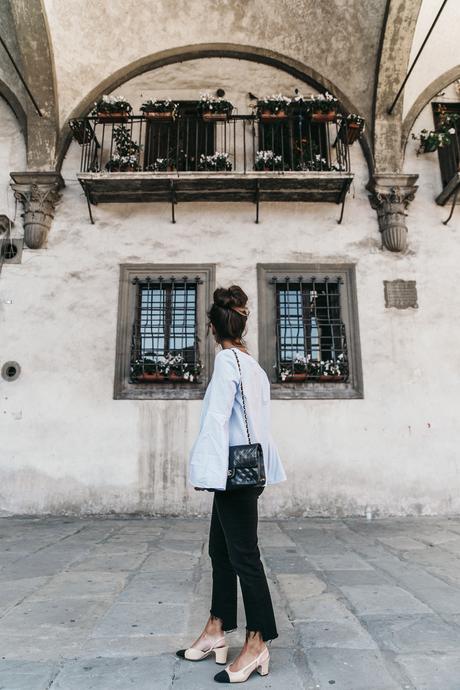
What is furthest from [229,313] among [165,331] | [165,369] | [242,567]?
[165,331]

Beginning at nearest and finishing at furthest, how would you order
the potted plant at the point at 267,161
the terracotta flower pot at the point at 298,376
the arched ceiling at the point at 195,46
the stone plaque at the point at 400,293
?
the terracotta flower pot at the point at 298,376
the stone plaque at the point at 400,293
the potted plant at the point at 267,161
the arched ceiling at the point at 195,46

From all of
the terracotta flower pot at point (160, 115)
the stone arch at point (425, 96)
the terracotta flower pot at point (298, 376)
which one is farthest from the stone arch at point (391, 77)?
the terracotta flower pot at point (298, 376)

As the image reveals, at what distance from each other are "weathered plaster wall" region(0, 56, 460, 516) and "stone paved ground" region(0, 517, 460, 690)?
4.40 feet

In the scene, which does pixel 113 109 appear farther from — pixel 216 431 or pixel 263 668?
pixel 263 668

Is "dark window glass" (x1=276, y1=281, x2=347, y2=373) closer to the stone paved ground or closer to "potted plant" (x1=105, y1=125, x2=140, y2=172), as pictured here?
the stone paved ground

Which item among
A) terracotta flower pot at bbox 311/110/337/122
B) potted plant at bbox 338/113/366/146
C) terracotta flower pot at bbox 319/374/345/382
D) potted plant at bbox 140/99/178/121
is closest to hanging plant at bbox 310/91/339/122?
terracotta flower pot at bbox 311/110/337/122

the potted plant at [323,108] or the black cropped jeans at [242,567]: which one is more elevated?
the potted plant at [323,108]

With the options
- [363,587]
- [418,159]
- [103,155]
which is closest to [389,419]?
[363,587]

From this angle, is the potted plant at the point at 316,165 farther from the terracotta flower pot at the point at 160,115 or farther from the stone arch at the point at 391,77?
the terracotta flower pot at the point at 160,115

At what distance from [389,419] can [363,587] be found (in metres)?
3.85

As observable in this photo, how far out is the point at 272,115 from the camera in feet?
24.7

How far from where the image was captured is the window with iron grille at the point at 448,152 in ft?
25.4

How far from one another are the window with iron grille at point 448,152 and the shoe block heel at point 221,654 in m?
7.58

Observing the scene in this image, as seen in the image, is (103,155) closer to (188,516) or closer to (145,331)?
(145,331)
